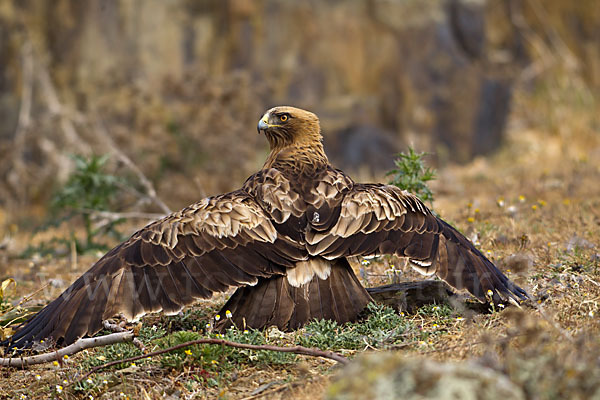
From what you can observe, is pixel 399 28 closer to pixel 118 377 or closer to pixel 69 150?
pixel 69 150

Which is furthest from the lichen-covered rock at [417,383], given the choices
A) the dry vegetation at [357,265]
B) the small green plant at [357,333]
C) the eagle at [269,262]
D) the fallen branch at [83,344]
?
the fallen branch at [83,344]

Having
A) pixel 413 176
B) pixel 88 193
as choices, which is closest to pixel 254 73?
pixel 88 193

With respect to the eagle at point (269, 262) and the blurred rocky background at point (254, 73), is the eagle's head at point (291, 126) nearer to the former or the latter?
the eagle at point (269, 262)

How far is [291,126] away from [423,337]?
84.5 inches

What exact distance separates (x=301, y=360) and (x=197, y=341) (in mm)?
→ 707

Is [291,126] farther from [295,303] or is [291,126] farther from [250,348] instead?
[250,348]

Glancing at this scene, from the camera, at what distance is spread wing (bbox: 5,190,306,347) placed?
14.8 feet

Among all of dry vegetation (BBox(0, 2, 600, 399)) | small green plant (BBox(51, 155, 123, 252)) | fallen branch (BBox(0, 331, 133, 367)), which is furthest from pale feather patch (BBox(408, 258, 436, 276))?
small green plant (BBox(51, 155, 123, 252))

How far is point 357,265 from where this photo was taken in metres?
6.53

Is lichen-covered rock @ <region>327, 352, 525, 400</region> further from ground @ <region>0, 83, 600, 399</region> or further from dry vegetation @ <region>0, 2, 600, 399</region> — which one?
ground @ <region>0, 83, 600, 399</region>

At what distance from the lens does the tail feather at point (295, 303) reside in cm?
461

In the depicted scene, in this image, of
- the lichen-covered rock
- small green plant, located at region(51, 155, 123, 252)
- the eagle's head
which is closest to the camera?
the lichen-covered rock

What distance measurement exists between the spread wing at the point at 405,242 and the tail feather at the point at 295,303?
0.23 meters

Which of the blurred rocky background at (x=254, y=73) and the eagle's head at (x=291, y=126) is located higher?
the blurred rocky background at (x=254, y=73)
